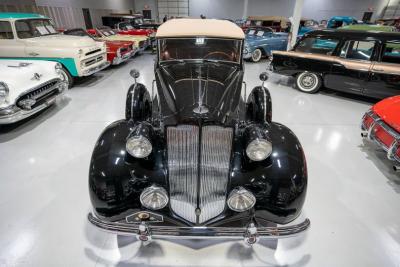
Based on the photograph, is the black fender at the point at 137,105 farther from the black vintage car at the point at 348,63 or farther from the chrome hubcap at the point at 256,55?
the chrome hubcap at the point at 256,55

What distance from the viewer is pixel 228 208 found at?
5.61 ft

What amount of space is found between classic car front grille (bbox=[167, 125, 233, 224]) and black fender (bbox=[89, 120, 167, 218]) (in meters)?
0.14

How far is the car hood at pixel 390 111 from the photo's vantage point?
9.14 ft

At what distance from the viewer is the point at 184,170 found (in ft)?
5.61

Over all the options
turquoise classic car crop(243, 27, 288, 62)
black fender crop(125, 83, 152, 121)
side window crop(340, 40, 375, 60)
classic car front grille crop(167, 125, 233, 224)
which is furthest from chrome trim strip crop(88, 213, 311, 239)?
turquoise classic car crop(243, 27, 288, 62)

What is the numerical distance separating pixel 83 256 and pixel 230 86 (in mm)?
2104

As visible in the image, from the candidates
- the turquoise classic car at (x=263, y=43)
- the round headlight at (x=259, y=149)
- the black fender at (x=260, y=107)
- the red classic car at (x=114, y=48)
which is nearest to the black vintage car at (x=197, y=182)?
the round headlight at (x=259, y=149)

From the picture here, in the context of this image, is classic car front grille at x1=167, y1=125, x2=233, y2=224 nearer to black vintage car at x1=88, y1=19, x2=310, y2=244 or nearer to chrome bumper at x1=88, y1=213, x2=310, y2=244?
black vintage car at x1=88, y1=19, x2=310, y2=244

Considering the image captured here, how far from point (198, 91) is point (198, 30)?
129cm

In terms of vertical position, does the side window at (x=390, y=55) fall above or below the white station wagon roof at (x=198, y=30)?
below

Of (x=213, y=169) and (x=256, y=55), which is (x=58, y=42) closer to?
(x=213, y=169)

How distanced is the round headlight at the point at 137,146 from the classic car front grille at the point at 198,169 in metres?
0.18

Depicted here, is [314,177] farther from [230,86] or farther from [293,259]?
[230,86]

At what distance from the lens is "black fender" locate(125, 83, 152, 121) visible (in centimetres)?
277
